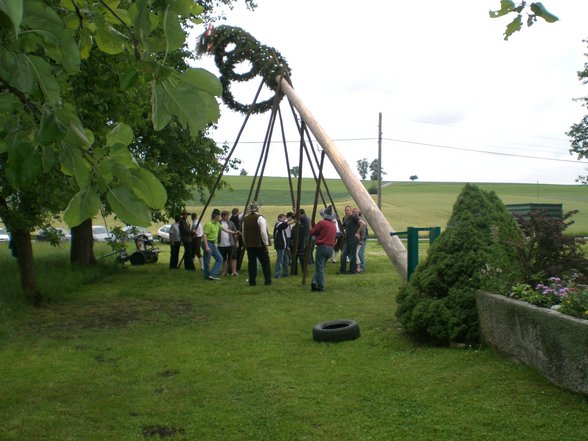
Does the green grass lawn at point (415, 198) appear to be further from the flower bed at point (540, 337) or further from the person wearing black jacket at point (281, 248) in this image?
the flower bed at point (540, 337)

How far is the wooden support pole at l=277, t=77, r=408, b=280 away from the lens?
9.00m

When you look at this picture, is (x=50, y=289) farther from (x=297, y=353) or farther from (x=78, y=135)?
(x=78, y=135)

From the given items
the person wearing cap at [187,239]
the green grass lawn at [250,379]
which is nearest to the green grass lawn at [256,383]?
the green grass lawn at [250,379]

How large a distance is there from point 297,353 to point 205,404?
6.35ft

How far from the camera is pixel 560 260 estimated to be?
6.65 m

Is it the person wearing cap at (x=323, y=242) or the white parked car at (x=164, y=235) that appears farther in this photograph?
the white parked car at (x=164, y=235)

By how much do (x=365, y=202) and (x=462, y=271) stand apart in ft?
8.39

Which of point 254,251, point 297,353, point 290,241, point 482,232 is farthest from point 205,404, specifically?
point 290,241

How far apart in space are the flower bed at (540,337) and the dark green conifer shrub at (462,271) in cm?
30

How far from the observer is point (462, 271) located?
720cm

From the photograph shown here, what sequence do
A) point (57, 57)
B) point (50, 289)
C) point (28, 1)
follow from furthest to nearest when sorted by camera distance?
point (50, 289) < point (57, 57) < point (28, 1)

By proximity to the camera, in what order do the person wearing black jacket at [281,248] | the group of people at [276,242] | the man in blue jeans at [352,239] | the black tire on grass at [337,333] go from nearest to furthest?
the black tire on grass at [337,333] < the group of people at [276,242] < the person wearing black jacket at [281,248] < the man in blue jeans at [352,239]

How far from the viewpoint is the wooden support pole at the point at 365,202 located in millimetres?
9000

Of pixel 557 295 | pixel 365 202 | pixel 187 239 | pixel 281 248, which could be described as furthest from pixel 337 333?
pixel 187 239
